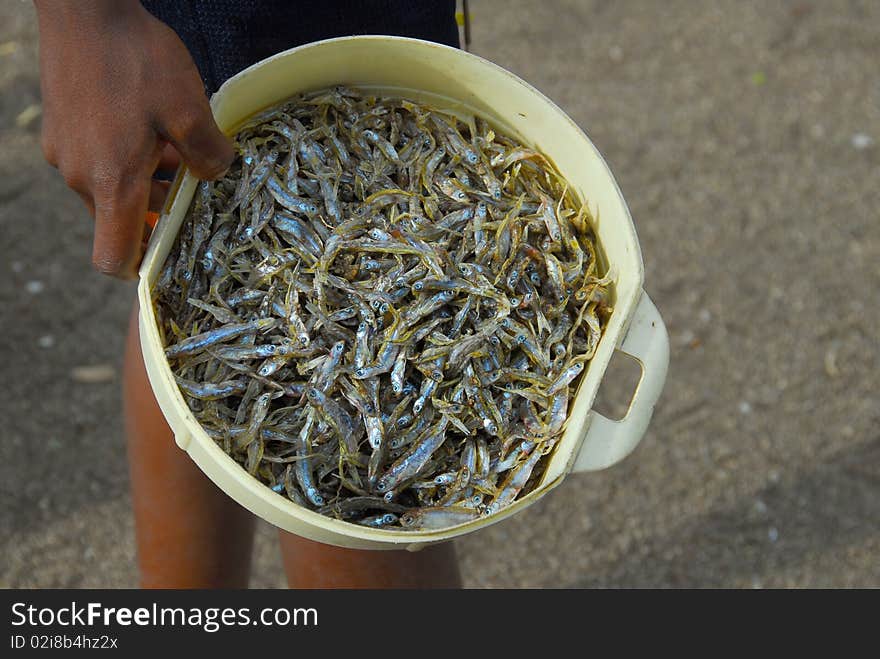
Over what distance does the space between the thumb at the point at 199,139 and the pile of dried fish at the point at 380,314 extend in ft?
0.49

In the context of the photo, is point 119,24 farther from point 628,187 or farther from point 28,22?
point 28,22

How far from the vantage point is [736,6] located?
3705 millimetres

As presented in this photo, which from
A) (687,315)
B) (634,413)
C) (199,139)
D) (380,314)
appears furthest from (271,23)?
(687,315)

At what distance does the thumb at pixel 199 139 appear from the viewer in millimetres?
1486

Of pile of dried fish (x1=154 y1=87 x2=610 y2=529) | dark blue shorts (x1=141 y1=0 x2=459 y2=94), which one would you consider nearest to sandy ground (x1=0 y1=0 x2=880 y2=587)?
pile of dried fish (x1=154 y1=87 x2=610 y2=529)

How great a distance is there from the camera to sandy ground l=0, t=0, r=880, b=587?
265cm

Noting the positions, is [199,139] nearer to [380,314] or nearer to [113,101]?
[113,101]

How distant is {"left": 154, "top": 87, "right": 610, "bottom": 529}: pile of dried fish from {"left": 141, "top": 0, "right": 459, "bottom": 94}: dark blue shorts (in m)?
0.12

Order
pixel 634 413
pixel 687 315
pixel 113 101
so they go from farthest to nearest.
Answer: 1. pixel 687 315
2. pixel 634 413
3. pixel 113 101

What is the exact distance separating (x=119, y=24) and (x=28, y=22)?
2.36 metres

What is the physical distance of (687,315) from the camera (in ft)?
9.87

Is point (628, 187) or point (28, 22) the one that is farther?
point (28, 22)

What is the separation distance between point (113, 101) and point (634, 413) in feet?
3.18

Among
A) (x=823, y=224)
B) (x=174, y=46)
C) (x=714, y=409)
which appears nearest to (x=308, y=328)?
(x=174, y=46)
